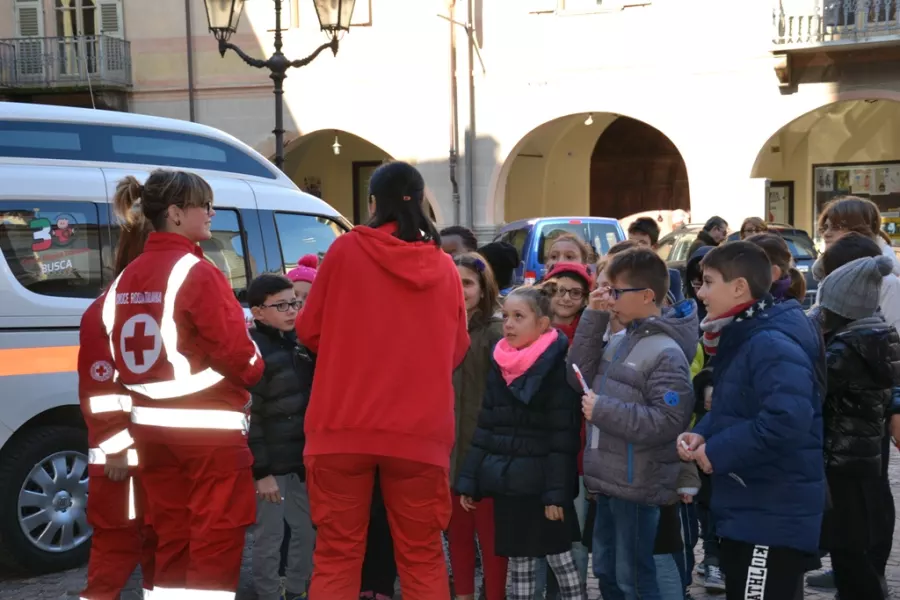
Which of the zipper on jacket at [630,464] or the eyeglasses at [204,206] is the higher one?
the eyeglasses at [204,206]

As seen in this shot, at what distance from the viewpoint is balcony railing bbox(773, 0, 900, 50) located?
60.0 ft

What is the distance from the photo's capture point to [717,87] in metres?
19.8

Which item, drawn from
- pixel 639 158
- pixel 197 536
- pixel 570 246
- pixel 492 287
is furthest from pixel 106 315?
pixel 639 158

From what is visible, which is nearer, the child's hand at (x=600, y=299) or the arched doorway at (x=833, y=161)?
the child's hand at (x=600, y=299)

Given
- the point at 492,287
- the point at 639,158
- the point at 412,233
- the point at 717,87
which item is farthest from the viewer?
the point at 639,158

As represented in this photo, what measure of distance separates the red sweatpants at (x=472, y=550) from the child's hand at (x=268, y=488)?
0.78 meters

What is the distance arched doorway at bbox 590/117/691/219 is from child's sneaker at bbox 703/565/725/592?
1910cm

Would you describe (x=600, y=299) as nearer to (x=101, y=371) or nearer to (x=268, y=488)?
(x=268, y=488)

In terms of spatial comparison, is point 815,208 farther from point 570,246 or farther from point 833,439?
point 833,439

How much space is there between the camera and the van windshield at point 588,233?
49.8ft

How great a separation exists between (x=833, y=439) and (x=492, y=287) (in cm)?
160

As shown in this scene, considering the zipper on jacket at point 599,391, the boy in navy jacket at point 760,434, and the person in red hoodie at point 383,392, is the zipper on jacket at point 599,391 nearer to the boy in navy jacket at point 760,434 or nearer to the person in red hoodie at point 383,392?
the boy in navy jacket at point 760,434

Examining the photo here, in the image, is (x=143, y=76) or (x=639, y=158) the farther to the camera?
(x=639, y=158)

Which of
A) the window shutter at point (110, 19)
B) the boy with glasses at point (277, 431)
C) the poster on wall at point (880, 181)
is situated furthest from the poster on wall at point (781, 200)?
the boy with glasses at point (277, 431)
